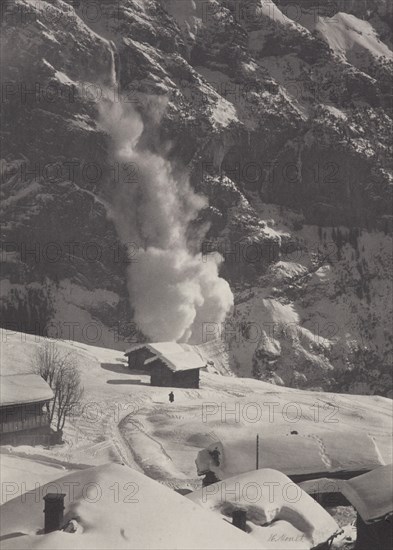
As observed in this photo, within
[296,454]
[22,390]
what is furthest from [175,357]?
Result: [296,454]

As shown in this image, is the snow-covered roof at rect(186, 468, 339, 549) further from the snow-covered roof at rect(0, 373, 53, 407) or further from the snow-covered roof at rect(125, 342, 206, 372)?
the snow-covered roof at rect(125, 342, 206, 372)

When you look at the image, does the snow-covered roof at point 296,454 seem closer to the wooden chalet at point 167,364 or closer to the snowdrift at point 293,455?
the snowdrift at point 293,455

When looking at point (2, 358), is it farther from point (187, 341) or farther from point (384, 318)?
point (384, 318)

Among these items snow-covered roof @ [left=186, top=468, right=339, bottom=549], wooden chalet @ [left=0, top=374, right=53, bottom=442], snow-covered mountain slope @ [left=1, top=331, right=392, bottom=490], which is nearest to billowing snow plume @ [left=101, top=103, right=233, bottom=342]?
snow-covered mountain slope @ [left=1, top=331, right=392, bottom=490]

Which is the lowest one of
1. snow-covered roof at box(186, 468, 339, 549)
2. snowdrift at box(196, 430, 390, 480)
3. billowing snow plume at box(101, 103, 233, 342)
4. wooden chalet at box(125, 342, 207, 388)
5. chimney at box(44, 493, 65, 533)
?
billowing snow plume at box(101, 103, 233, 342)

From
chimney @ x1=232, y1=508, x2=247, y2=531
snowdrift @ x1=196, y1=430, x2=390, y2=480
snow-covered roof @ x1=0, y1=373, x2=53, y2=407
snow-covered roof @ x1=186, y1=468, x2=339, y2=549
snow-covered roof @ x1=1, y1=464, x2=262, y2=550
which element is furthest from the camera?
snow-covered roof @ x1=0, y1=373, x2=53, y2=407

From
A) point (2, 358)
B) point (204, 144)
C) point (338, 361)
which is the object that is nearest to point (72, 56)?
point (204, 144)
